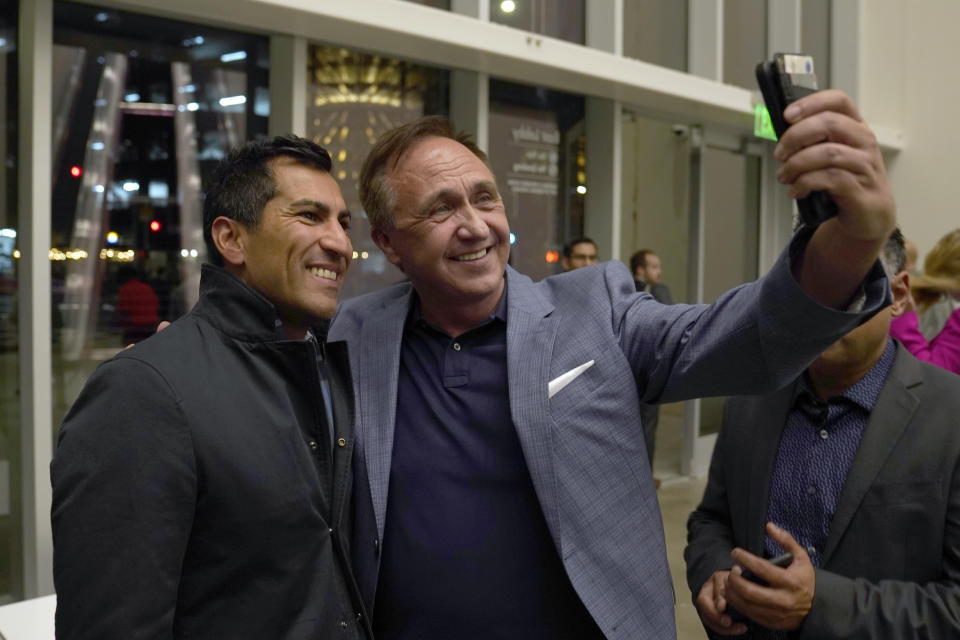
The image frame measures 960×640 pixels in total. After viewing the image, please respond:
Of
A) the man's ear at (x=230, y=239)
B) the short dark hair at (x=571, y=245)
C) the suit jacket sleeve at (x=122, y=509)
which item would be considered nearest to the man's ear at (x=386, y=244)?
the man's ear at (x=230, y=239)

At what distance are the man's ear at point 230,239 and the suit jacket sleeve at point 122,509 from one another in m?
0.35

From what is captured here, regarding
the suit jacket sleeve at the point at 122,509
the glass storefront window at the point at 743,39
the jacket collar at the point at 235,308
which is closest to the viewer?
the suit jacket sleeve at the point at 122,509

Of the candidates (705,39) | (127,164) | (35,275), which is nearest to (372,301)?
(35,275)

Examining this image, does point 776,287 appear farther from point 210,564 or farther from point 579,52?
point 579,52

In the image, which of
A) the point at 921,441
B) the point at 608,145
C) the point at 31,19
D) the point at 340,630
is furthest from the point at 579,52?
the point at 340,630

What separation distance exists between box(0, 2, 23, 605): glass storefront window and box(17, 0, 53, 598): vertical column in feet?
0.14

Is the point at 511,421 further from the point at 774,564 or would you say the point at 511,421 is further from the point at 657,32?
the point at 657,32

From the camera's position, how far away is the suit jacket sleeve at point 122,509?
1241mm

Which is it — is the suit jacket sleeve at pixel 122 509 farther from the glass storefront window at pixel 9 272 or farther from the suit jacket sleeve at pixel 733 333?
the glass storefront window at pixel 9 272

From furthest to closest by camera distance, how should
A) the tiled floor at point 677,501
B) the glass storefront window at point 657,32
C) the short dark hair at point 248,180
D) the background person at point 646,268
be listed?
1. the glass storefront window at point 657,32
2. the background person at point 646,268
3. the tiled floor at point 677,501
4. the short dark hair at point 248,180

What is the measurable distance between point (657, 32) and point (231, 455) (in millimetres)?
7140

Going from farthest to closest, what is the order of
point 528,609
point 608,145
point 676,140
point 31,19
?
point 676,140, point 608,145, point 31,19, point 528,609

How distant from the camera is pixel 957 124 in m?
9.95

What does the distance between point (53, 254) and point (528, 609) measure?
11.6 feet
